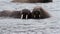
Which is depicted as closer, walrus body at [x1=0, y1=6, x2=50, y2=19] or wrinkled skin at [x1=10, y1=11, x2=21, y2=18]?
walrus body at [x1=0, y1=6, x2=50, y2=19]

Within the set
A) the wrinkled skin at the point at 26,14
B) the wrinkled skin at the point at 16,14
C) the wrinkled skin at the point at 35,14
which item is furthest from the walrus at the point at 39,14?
the wrinkled skin at the point at 16,14

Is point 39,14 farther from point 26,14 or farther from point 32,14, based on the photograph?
point 26,14

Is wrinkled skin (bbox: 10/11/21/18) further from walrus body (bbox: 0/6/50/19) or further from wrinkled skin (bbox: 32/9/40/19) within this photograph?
wrinkled skin (bbox: 32/9/40/19)

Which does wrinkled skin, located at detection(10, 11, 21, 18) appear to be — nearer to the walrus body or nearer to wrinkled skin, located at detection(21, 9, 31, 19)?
the walrus body

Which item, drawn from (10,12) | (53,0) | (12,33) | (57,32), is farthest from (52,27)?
(53,0)

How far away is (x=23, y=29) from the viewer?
4102mm

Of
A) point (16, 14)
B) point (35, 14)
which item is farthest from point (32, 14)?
point (16, 14)

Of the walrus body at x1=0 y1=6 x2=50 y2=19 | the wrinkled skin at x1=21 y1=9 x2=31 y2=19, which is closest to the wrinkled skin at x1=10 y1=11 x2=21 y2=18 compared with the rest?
the walrus body at x1=0 y1=6 x2=50 y2=19

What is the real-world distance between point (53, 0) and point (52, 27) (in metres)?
6.26

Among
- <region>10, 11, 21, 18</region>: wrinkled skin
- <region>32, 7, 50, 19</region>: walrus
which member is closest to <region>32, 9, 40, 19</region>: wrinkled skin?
<region>32, 7, 50, 19</region>: walrus

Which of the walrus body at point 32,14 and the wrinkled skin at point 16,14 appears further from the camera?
the wrinkled skin at point 16,14

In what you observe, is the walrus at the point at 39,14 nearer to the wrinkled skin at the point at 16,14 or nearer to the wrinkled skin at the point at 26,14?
the wrinkled skin at the point at 26,14

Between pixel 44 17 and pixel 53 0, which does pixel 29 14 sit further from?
pixel 53 0

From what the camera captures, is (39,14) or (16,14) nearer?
(39,14)
